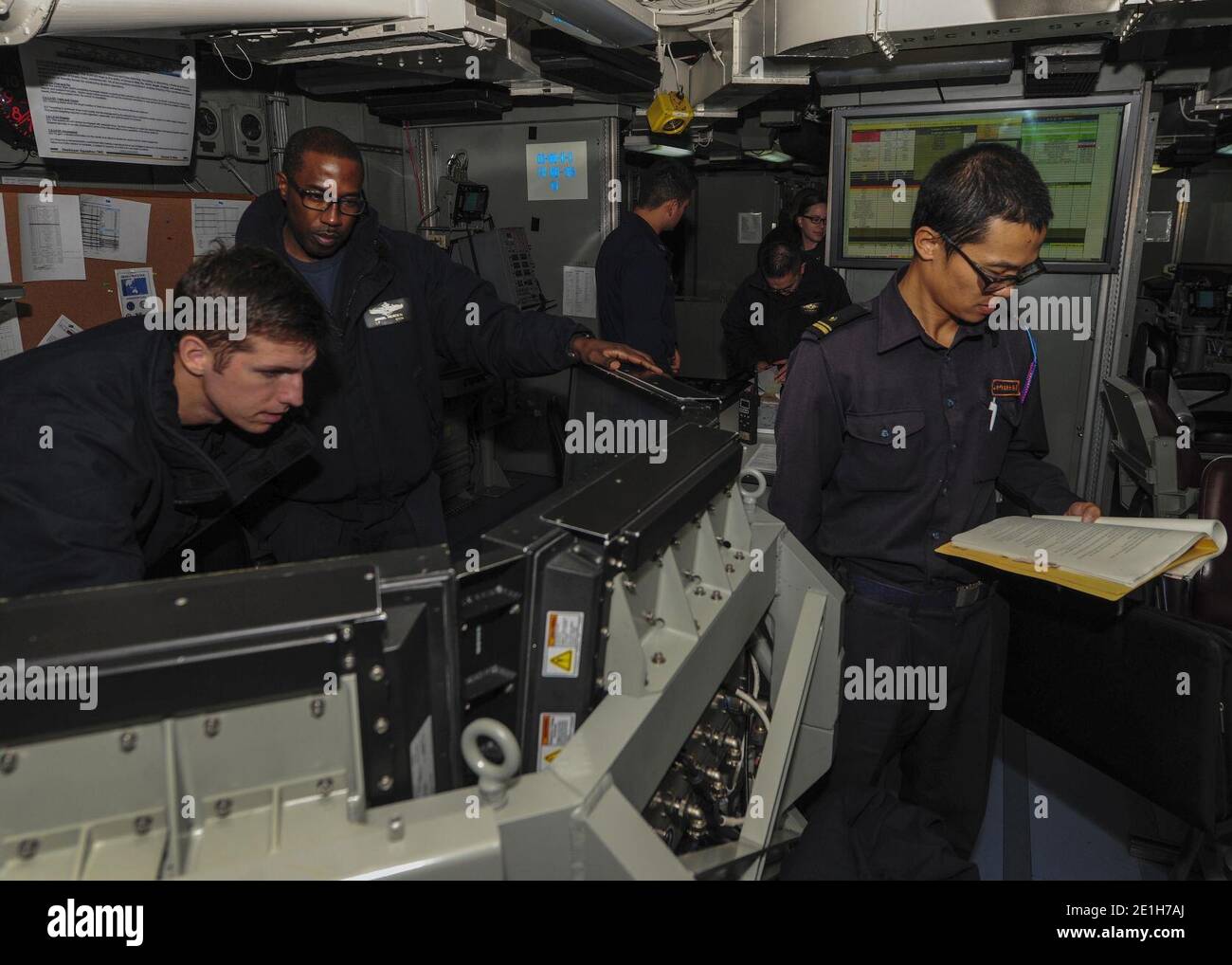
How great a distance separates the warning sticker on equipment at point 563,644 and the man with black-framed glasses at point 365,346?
1.19 meters

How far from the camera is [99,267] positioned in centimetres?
295

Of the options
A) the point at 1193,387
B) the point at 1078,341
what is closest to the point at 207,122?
the point at 1078,341

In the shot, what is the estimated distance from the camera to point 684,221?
25.7 feet

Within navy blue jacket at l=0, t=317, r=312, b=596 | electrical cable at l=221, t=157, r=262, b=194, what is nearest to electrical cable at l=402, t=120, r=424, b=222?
electrical cable at l=221, t=157, r=262, b=194

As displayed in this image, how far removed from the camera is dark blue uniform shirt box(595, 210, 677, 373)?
404cm

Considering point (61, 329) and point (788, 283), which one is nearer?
point (61, 329)

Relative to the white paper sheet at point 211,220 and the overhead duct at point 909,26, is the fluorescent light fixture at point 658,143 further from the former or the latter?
the white paper sheet at point 211,220

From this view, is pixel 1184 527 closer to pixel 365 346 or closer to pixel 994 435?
pixel 994 435

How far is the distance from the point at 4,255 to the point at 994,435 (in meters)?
2.90

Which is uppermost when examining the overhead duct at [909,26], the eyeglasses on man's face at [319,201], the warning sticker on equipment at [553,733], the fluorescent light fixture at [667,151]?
the fluorescent light fixture at [667,151]

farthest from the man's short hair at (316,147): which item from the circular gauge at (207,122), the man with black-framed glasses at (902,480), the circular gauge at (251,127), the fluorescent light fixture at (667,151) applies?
the fluorescent light fixture at (667,151)

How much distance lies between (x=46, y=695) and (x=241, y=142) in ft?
11.5

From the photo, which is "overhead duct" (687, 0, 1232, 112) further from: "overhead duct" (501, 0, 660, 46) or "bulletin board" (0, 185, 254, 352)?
"bulletin board" (0, 185, 254, 352)

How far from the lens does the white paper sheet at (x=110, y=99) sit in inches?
104
